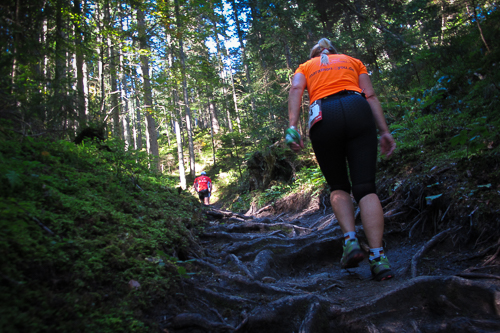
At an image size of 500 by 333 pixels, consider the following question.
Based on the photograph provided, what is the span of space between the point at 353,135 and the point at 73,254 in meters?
2.48

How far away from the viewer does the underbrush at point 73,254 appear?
1.45m

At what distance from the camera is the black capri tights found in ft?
8.24

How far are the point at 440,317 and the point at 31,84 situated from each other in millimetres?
5912

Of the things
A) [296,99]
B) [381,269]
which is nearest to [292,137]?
[296,99]

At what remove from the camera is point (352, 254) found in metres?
2.44

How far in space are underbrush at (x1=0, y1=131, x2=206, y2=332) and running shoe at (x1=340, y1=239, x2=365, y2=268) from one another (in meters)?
1.45

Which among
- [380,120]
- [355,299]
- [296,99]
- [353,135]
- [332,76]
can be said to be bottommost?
[355,299]

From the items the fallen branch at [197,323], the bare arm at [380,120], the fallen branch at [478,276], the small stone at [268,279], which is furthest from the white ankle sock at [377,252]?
the fallen branch at [197,323]

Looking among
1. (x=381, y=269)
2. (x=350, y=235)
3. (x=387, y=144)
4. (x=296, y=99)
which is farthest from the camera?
(x=296, y=99)

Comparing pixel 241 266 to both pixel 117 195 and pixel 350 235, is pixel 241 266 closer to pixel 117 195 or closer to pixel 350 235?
pixel 350 235

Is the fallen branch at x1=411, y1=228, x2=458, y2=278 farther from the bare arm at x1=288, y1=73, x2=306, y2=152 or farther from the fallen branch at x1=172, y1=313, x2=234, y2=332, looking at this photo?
the fallen branch at x1=172, y1=313, x2=234, y2=332

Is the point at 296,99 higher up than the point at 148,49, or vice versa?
the point at 148,49

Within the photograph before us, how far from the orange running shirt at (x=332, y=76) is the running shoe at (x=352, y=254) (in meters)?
1.43

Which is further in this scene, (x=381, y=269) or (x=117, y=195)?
(x=117, y=195)
